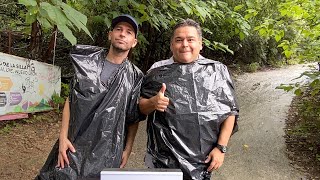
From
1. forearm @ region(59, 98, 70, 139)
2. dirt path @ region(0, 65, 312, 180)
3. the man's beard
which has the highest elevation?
the man's beard

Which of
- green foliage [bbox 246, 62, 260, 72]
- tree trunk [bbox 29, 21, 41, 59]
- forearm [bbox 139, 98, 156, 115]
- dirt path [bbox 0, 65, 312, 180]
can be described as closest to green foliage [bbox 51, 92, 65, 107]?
dirt path [bbox 0, 65, 312, 180]

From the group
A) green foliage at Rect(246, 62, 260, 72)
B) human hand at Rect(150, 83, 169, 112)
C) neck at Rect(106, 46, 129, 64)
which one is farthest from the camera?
green foliage at Rect(246, 62, 260, 72)

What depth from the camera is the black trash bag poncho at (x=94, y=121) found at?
5.92ft

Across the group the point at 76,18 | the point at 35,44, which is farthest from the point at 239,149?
the point at 35,44

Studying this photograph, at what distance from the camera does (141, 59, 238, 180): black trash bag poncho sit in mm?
1771

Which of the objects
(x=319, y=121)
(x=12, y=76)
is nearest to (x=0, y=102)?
(x=12, y=76)

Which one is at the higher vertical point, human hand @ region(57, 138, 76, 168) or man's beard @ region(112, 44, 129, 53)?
man's beard @ region(112, 44, 129, 53)

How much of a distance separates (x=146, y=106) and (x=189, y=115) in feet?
0.82

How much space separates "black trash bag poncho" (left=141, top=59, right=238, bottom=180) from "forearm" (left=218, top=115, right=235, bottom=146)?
0.03m

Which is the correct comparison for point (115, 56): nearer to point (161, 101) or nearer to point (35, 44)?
point (161, 101)

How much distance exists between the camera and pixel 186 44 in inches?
71.6

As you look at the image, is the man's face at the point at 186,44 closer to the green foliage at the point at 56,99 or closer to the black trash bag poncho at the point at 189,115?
the black trash bag poncho at the point at 189,115

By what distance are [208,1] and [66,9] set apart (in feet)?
10.9

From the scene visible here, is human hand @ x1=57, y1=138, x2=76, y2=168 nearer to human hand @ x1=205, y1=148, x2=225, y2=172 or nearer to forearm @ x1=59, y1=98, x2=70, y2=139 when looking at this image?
forearm @ x1=59, y1=98, x2=70, y2=139
